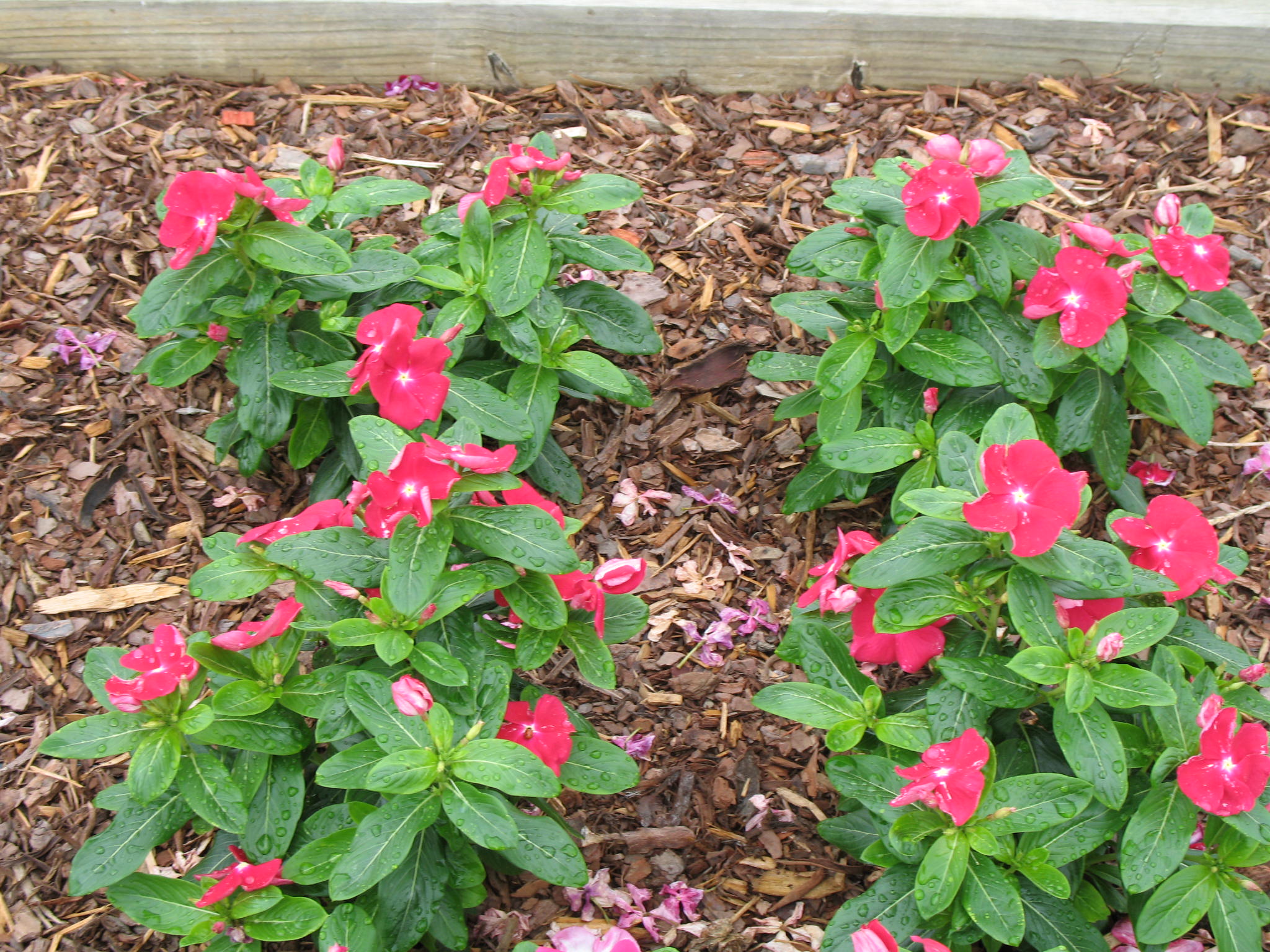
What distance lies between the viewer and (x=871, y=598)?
2.33 metres

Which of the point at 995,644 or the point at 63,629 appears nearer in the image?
the point at 995,644

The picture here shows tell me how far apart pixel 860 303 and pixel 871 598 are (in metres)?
0.92

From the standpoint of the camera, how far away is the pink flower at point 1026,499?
1935mm

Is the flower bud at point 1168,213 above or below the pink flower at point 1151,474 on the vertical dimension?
above

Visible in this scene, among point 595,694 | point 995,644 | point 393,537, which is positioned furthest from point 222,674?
point 995,644

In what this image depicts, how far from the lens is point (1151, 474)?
3.08 metres

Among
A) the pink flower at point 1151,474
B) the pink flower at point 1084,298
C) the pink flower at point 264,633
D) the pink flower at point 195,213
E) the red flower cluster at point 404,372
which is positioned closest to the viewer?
the pink flower at point 264,633

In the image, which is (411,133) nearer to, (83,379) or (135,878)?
(83,379)

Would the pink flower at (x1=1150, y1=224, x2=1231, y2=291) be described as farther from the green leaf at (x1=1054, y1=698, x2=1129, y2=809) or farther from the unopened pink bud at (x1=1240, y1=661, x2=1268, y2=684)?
the green leaf at (x1=1054, y1=698, x2=1129, y2=809)

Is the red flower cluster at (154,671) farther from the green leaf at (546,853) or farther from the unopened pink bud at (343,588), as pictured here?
the green leaf at (546,853)

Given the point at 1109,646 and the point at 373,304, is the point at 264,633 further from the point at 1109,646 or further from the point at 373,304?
the point at 1109,646

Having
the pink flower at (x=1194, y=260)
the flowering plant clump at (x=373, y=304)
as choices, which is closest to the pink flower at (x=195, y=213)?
the flowering plant clump at (x=373, y=304)

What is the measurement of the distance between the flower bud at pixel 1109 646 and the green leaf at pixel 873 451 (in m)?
0.75

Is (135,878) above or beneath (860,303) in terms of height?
beneath
